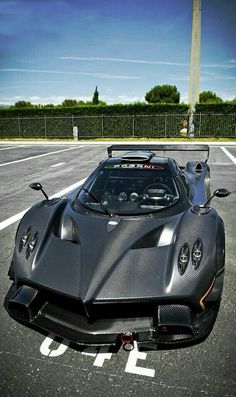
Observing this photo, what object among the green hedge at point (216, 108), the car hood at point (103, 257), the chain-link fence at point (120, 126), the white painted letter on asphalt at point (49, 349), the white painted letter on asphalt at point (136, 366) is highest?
the green hedge at point (216, 108)

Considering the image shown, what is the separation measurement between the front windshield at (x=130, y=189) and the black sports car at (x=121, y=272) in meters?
0.03

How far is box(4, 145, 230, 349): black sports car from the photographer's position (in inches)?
101

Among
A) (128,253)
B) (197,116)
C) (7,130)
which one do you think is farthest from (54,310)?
(7,130)

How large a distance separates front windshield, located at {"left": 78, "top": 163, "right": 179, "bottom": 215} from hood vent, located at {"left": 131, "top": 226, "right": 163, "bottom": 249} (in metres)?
0.45

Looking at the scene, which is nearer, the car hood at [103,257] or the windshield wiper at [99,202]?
the car hood at [103,257]

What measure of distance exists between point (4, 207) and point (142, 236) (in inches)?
193

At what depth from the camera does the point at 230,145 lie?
851 inches

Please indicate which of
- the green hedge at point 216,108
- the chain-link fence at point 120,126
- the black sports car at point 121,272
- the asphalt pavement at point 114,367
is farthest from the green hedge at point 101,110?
the asphalt pavement at point 114,367

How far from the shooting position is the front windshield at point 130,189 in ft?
12.8

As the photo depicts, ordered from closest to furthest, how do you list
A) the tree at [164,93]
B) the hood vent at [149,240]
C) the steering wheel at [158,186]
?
the hood vent at [149,240] < the steering wheel at [158,186] < the tree at [164,93]

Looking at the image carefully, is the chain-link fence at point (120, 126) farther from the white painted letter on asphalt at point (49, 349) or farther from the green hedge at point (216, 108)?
the white painted letter on asphalt at point (49, 349)

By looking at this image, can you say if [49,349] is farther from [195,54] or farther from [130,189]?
[195,54]

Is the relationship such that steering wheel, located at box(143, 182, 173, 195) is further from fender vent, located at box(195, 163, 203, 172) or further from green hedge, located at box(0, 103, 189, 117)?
green hedge, located at box(0, 103, 189, 117)

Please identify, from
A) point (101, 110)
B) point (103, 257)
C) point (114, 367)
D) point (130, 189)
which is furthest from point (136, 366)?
point (101, 110)
